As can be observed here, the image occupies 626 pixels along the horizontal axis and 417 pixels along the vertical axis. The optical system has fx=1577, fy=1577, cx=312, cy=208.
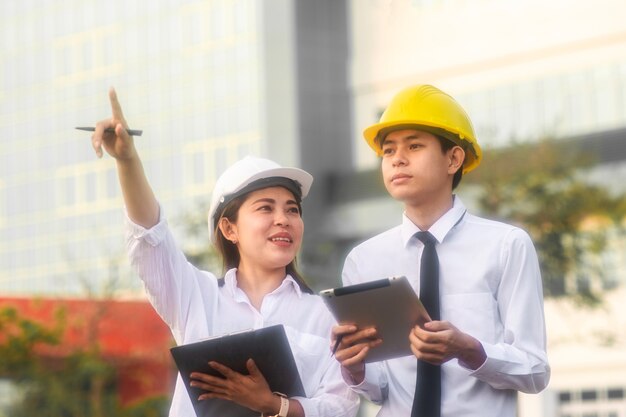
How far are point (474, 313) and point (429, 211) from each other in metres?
0.38

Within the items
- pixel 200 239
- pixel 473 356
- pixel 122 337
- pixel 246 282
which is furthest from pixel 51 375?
pixel 473 356

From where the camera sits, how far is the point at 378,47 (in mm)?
32469

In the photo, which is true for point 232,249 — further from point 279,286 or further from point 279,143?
point 279,143

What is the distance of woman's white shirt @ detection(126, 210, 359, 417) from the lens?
471cm

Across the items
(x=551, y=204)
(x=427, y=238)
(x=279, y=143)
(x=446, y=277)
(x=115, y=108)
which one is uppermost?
(x=115, y=108)

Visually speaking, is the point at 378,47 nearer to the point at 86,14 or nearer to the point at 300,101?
the point at 300,101

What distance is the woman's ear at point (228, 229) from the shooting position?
197 inches

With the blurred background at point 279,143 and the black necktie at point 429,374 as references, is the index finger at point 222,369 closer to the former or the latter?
the black necktie at point 429,374

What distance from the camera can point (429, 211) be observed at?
15.9 ft

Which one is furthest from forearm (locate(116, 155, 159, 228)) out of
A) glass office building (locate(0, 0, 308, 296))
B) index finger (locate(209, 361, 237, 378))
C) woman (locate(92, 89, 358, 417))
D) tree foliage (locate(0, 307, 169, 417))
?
glass office building (locate(0, 0, 308, 296))

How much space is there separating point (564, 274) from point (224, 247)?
609 inches

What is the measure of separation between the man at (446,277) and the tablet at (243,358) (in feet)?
0.55

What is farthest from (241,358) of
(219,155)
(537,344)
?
(219,155)

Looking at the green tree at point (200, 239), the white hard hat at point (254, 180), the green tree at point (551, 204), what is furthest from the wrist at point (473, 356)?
the green tree at point (200, 239)
